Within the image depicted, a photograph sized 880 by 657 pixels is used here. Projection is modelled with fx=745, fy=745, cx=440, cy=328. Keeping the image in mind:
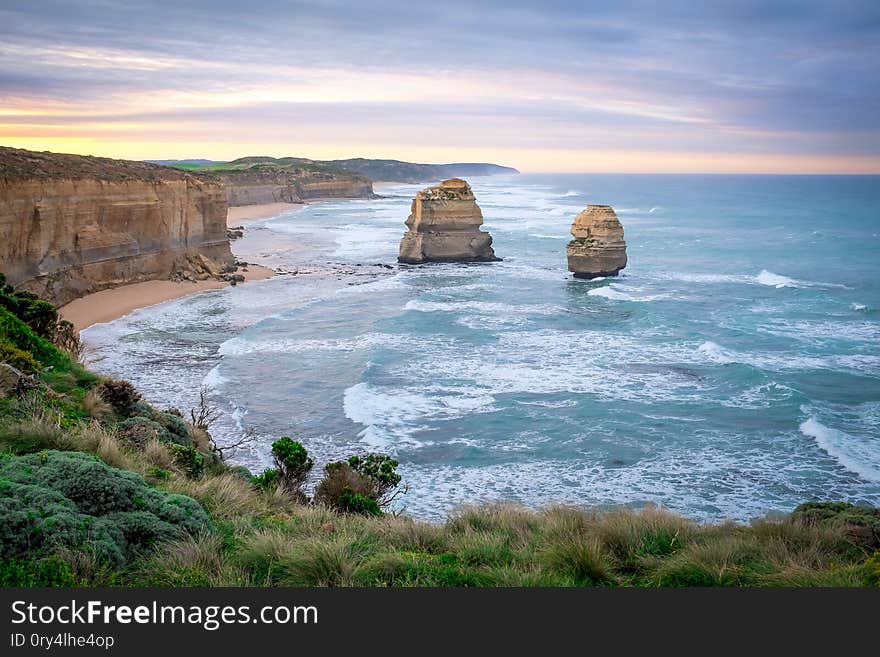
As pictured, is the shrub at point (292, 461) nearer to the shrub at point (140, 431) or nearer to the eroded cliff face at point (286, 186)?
the shrub at point (140, 431)

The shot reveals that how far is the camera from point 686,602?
5.17m

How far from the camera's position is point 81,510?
646cm

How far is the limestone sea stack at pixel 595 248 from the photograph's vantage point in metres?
44.7

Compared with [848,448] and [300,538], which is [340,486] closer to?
[300,538]

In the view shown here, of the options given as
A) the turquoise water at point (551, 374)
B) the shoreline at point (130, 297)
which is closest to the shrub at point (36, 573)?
the turquoise water at point (551, 374)

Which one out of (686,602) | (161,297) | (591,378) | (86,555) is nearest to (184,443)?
(86,555)

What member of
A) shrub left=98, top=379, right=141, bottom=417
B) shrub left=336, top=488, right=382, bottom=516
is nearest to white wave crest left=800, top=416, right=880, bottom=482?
shrub left=336, top=488, right=382, bottom=516

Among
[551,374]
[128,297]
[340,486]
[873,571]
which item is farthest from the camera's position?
[128,297]

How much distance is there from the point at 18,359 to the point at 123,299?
25.3 meters

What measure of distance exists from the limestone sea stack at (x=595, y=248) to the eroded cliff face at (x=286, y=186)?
6034cm

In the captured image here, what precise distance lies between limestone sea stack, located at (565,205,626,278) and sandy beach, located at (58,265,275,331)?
19.4 m

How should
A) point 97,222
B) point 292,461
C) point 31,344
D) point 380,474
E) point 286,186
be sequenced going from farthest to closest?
point 286,186 < point 97,222 < point 31,344 < point 380,474 < point 292,461

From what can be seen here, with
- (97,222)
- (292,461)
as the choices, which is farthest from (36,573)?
(97,222)

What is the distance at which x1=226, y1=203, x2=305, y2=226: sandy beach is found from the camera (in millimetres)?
86225
